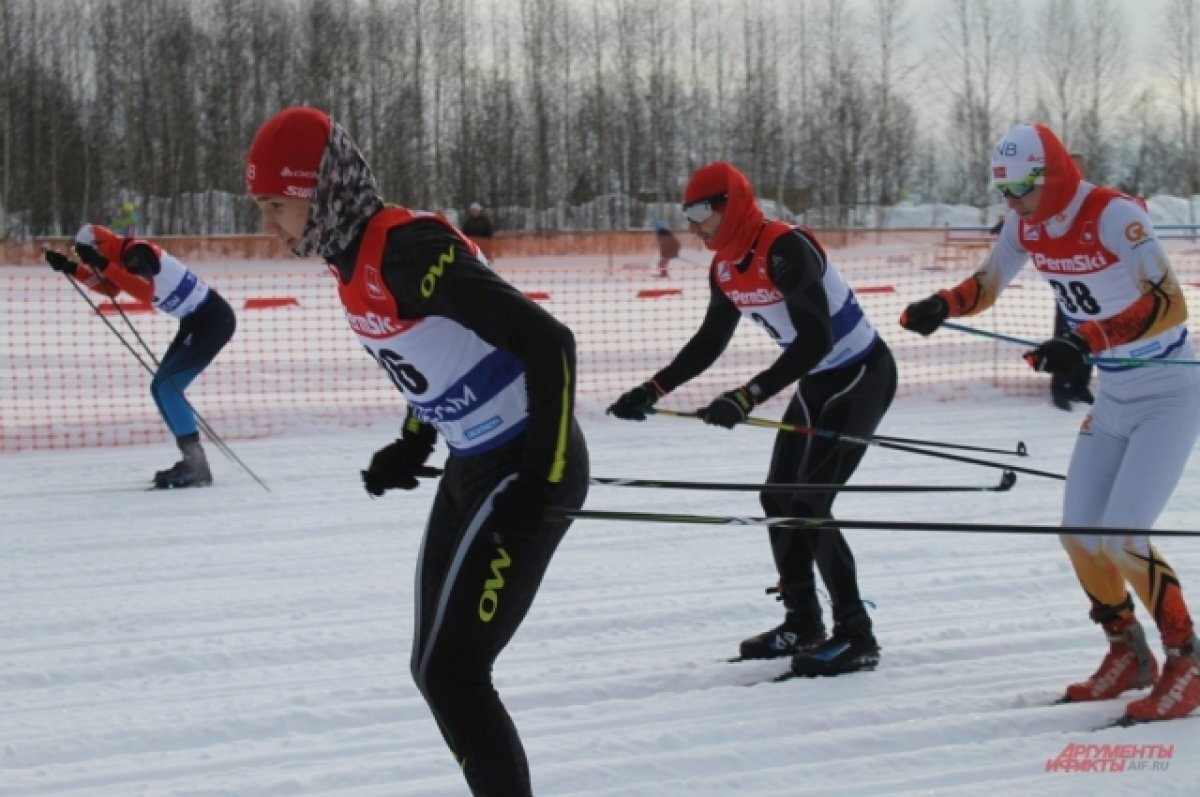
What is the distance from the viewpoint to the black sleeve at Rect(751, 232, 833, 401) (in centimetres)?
461

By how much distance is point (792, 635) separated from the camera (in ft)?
16.6

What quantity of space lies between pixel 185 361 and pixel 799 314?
508 centimetres

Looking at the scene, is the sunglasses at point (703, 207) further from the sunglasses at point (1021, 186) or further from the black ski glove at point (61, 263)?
the black ski glove at point (61, 263)

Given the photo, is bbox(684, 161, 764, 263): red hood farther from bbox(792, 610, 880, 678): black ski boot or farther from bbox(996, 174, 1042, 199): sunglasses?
bbox(792, 610, 880, 678): black ski boot

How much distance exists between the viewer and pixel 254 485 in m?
8.52

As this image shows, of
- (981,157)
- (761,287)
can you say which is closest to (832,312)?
(761,287)

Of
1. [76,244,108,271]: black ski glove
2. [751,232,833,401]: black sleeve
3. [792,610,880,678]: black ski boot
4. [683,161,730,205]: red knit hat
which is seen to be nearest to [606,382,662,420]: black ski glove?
[751,232,833,401]: black sleeve

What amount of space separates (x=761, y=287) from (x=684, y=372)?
494 millimetres

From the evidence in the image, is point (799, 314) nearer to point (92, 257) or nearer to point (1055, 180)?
point (1055, 180)

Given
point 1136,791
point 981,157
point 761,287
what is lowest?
point 1136,791

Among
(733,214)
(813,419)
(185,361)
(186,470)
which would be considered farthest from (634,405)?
(185,361)

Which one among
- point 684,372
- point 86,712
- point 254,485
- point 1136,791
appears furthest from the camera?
point 254,485

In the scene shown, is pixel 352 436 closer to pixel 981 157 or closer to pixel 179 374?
pixel 179 374

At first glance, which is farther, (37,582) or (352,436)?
(352,436)
